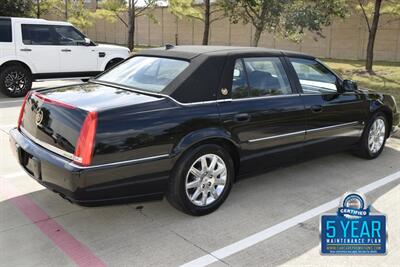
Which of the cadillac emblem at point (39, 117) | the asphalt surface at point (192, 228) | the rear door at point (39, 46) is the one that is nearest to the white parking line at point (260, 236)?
the asphalt surface at point (192, 228)

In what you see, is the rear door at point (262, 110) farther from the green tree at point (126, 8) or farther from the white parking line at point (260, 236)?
the green tree at point (126, 8)

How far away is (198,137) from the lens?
150 inches

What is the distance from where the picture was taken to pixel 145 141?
352 cm

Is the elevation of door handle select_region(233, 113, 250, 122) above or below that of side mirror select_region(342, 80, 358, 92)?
below

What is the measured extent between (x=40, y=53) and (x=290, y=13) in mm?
8039

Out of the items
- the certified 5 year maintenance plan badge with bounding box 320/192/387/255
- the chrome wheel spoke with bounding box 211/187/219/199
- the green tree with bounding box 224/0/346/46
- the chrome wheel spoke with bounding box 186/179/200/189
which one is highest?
the green tree with bounding box 224/0/346/46

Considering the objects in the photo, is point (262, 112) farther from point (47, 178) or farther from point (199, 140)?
point (47, 178)

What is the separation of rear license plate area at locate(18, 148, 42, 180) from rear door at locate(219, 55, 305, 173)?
1.69 metres

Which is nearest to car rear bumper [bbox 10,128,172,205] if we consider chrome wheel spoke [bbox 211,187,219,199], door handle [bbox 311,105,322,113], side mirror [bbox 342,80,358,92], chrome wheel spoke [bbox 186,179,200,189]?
chrome wheel spoke [bbox 186,179,200,189]

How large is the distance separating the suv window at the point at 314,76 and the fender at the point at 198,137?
1365mm

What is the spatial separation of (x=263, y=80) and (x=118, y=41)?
3364cm

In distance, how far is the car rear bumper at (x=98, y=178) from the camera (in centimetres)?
332

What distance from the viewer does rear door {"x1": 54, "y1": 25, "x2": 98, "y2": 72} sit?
10906mm

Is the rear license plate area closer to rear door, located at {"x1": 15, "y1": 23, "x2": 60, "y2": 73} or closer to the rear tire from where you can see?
the rear tire
